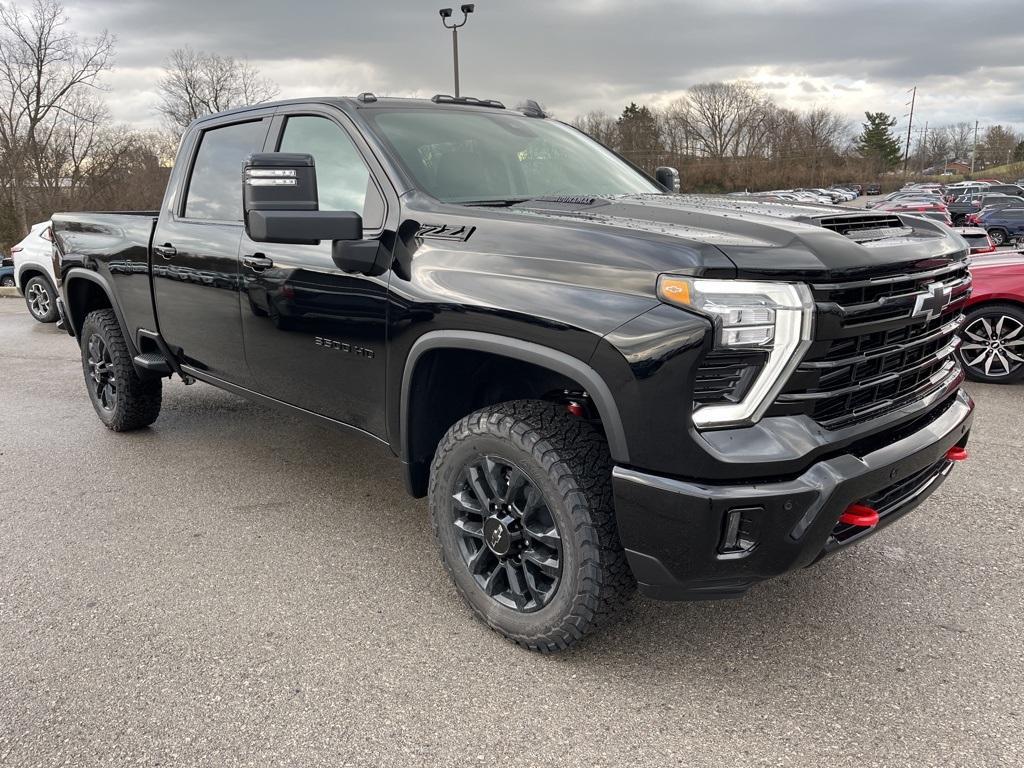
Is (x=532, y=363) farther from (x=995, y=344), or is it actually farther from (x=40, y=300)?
(x=40, y=300)

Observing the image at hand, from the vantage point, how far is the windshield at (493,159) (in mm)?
3188

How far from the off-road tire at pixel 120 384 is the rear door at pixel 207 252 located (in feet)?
2.31

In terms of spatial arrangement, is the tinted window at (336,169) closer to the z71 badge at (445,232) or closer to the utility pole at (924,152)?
the z71 badge at (445,232)

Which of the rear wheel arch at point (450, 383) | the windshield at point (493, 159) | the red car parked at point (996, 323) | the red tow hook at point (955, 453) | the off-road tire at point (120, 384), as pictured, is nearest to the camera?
the rear wheel arch at point (450, 383)

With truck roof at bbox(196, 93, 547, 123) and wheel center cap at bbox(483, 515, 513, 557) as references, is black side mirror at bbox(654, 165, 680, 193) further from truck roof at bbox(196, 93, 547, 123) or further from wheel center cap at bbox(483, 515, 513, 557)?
wheel center cap at bbox(483, 515, 513, 557)

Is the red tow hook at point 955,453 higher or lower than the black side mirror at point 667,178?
lower

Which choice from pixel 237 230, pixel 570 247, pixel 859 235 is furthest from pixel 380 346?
pixel 859 235

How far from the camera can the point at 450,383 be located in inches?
118

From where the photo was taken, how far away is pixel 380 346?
3.02 metres

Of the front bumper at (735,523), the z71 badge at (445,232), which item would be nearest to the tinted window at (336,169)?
the z71 badge at (445,232)

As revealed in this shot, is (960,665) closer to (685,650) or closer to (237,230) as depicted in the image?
(685,650)

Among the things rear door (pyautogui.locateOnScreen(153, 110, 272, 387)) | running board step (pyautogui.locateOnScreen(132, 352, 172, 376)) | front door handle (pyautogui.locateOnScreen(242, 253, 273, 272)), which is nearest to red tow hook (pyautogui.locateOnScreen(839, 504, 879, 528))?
front door handle (pyautogui.locateOnScreen(242, 253, 273, 272))

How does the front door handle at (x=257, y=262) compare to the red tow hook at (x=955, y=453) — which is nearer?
the red tow hook at (x=955, y=453)

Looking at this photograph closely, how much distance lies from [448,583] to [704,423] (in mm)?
1529
